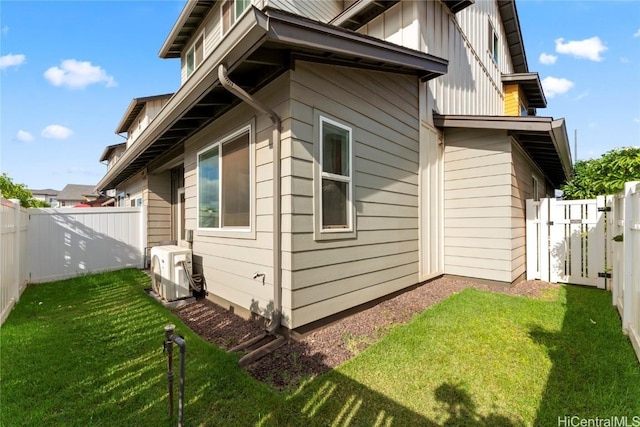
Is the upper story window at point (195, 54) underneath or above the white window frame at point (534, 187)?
above

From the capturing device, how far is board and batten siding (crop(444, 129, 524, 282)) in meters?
5.57

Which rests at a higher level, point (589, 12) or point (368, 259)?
point (589, 12)

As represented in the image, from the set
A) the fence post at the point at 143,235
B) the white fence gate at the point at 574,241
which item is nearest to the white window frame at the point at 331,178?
the white fence gate at the point at 574,241

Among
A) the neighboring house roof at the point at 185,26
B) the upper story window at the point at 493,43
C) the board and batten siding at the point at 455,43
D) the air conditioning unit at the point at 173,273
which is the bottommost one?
the air conditioning unit at the point at 173,273

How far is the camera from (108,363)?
9.46 ft

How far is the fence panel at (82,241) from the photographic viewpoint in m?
6.66

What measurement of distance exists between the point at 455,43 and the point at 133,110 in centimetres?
1373

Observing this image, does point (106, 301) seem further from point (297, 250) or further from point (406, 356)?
point (406, 356)

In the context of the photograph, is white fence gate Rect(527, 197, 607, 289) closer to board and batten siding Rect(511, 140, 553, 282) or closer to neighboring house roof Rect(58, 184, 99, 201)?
board and batten siding Rect(511, 140, 553, 282)

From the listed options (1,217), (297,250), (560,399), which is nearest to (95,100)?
(1,217)

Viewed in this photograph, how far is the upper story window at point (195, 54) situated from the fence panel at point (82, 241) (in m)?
4.74

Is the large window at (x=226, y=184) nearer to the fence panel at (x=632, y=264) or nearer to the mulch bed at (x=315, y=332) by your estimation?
the mulch bed at (x=315, y=332)

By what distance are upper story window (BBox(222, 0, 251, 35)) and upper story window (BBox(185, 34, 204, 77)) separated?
142 cm

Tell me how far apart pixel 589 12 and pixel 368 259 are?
26.2 feet
